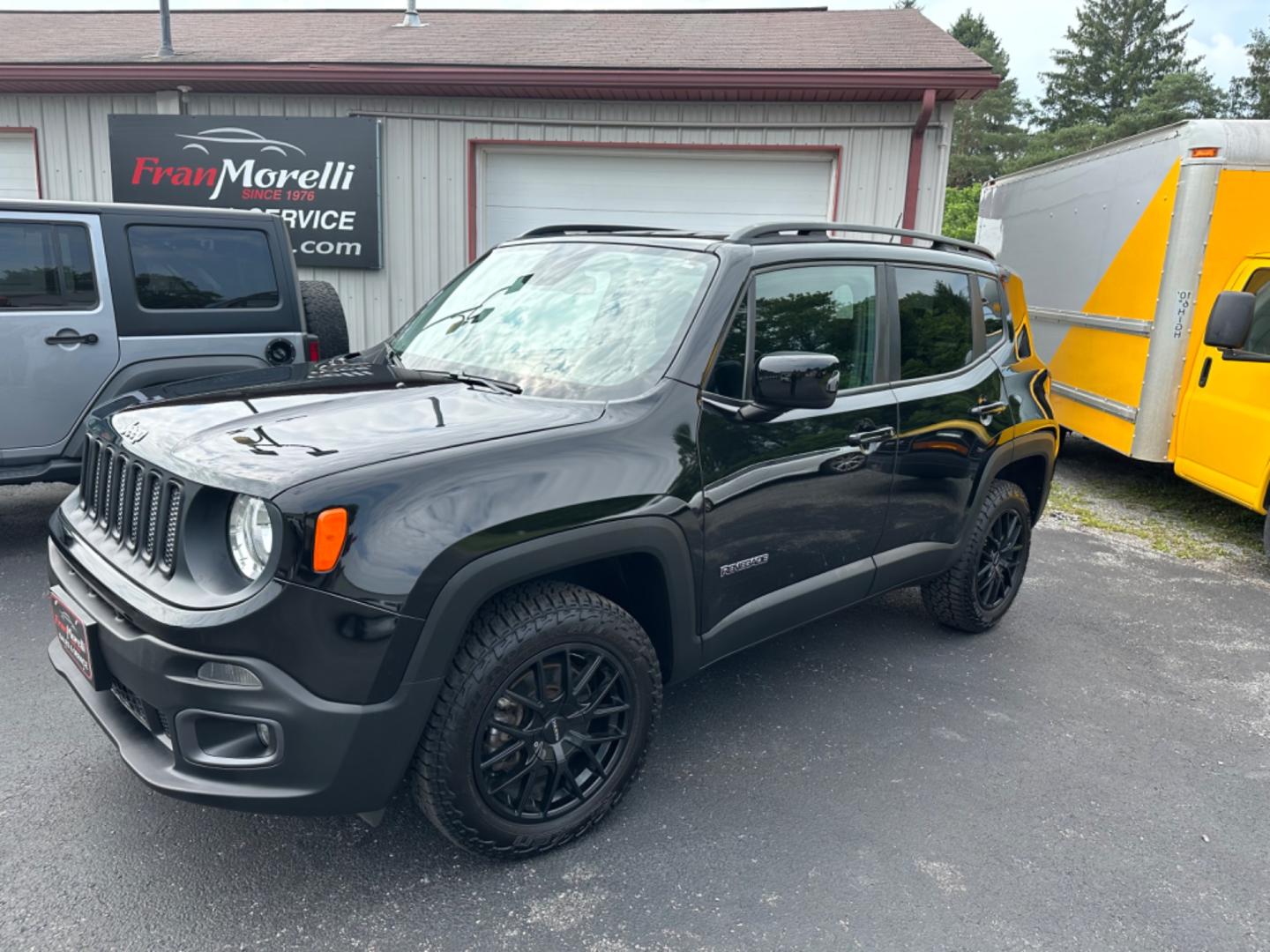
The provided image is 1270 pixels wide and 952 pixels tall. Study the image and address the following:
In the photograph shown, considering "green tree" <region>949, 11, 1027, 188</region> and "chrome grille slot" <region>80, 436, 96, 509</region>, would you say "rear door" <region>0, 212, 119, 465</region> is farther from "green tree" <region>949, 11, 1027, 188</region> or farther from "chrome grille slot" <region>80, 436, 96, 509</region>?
"green tree" <region>949, 11, 1027, 188</region>

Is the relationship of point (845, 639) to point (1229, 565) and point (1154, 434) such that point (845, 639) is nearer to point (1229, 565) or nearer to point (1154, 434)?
point (1229, 565)

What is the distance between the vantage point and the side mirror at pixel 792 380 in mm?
2953

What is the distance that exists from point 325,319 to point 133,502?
3911mm

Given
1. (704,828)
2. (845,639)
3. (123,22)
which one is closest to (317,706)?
(704,828)

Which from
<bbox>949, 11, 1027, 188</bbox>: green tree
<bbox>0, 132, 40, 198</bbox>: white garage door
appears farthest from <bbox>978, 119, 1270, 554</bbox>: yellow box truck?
<bbox>949, 11, 1027, 188</bbox>: green tree

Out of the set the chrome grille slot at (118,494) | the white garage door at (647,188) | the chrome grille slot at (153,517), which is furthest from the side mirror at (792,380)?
the white garage door at (647,188)

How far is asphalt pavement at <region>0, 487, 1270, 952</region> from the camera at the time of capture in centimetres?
249

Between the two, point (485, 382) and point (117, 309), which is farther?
point (117, 309)

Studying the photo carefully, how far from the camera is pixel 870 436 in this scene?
141 inches

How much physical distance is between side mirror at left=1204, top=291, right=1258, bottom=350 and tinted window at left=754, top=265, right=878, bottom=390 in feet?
12.5

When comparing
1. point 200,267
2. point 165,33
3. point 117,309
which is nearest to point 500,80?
point 165,33

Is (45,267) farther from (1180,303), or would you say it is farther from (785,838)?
(1180,303)

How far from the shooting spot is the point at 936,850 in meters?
2.89

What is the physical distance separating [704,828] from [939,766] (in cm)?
101
